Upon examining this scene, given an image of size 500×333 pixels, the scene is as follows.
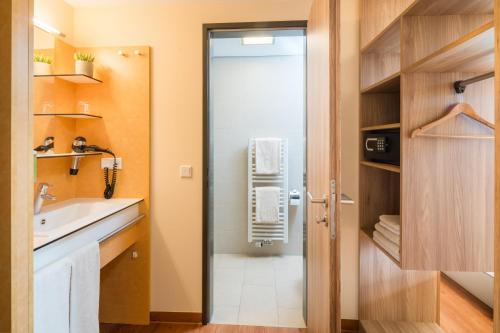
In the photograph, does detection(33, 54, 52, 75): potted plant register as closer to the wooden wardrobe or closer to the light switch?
the light switch

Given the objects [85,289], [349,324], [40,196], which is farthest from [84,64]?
[349,324]

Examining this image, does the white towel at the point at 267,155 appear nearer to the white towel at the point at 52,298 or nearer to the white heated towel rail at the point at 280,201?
the white heated towel rail at the point at 280,201

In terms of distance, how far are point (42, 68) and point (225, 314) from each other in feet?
7.14

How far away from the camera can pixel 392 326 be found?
186 centimetres

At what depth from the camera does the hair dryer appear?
6.94ft

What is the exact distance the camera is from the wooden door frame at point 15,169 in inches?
27.0

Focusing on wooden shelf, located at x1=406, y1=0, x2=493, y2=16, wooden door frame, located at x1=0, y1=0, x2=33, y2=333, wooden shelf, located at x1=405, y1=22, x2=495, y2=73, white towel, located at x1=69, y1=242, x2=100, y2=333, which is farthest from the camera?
white towel, located at x1=69, y1=242, x2=100, y2=333

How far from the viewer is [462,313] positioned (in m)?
2.28

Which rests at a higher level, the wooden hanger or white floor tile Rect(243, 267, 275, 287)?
the wooden hanger

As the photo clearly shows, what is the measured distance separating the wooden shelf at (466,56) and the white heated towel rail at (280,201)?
2.12 m

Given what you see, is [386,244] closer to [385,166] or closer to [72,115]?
[385,166]

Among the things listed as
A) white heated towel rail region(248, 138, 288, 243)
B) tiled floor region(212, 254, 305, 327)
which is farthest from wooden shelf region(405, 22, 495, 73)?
white heated towel rail region(248, 138, 288, 243)

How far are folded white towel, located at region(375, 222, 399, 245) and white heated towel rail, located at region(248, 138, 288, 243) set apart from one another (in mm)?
1694

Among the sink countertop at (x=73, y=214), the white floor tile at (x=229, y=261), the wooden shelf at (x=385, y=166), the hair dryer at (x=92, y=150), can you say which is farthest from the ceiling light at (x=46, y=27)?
the white floor tile at (x=229, y=261)
